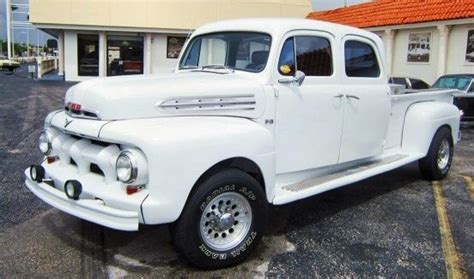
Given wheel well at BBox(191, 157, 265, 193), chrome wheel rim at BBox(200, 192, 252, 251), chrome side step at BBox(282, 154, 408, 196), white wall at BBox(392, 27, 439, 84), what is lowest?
chrome wheel rim at BBox(200, 192, 252, 251)

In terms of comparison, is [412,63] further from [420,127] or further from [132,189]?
[132,189]

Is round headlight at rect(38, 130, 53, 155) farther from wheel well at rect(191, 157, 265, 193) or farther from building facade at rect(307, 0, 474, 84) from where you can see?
building facade at rect(307, 0, 474, 84)

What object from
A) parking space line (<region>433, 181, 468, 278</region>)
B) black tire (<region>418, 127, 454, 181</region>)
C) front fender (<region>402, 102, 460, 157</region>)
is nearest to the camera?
parking space line (<region>433, 181, 468, 278</region>)

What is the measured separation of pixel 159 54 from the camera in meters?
30.1

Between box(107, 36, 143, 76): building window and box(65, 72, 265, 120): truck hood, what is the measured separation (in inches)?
1020

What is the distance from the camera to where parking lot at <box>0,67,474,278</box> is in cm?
436

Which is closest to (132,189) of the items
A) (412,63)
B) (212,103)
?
(212,103)

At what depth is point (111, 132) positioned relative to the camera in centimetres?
402

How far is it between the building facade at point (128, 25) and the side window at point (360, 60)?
22423 mm

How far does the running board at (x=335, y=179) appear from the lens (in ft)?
16.1

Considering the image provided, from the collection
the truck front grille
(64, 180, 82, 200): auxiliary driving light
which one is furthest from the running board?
(64, 180, 82, 200): auxiliary driving light

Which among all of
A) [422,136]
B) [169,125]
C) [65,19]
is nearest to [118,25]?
[65,19]

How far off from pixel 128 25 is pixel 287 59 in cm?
2467

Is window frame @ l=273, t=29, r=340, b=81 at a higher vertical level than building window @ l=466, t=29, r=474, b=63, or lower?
lower
